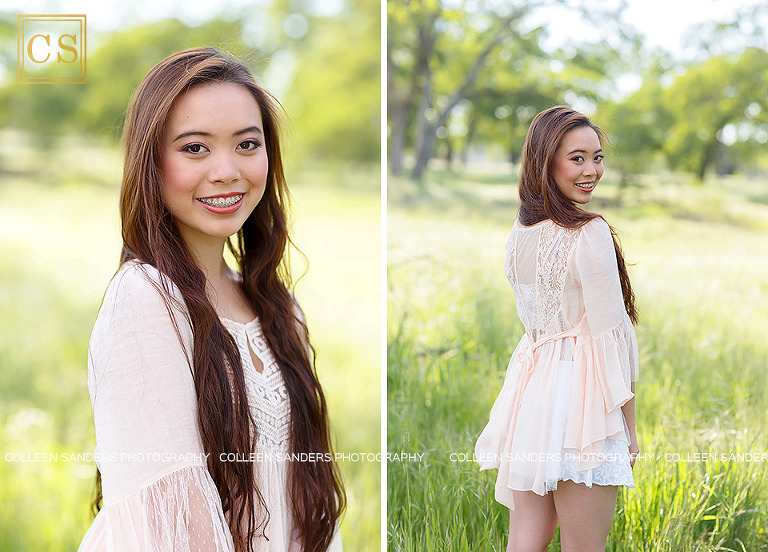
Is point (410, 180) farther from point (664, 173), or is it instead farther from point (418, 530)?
point (418, 530)

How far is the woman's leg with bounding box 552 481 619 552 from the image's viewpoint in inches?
60.7

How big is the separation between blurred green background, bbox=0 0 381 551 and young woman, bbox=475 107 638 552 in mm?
1238

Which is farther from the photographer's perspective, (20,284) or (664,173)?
(20,284)

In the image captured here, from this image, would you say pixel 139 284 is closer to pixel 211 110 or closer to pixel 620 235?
pixel 211 110

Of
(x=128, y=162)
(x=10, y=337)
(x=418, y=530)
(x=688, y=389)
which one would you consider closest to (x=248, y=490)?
(x=128, y=162)

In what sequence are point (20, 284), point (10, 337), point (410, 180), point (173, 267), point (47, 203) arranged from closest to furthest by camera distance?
point (173, 267) → point (410, 180) → point (10, 337) → point (20, 284) → point (47, 203)

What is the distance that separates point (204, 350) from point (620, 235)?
1871 millimetres

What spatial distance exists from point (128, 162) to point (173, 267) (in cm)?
24

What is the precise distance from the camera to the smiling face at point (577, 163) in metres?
1.63

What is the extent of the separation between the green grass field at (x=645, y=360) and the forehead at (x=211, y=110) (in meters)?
1.32

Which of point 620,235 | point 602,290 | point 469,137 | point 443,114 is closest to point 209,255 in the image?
point 602,290

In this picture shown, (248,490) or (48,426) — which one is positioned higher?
(248,490)

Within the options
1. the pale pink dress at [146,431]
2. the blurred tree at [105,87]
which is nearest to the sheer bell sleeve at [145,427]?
the pale pink dress at [146,431]

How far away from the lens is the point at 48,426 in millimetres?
3488
